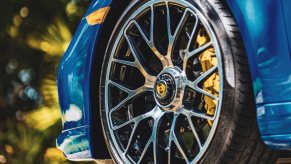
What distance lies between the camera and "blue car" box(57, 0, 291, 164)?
237 centimetres

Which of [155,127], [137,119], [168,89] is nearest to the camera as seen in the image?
[168,89]

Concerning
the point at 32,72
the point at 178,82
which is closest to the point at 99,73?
the point at 178,82

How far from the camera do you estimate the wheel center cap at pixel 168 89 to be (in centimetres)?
273

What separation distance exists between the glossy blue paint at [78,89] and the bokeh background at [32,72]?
5354 mm

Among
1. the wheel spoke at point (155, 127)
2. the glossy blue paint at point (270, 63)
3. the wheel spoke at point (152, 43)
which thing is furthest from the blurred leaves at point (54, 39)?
the glossy blue paint at point (270, 63)

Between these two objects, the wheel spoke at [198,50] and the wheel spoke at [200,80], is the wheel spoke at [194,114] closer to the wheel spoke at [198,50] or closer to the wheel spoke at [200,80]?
the wheel spoke at [200,80]

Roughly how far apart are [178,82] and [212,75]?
0.54 feet

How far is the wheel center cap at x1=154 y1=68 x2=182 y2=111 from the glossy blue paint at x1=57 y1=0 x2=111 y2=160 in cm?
53

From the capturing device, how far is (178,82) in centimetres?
272

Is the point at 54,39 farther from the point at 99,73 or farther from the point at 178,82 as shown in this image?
the point at 178,82

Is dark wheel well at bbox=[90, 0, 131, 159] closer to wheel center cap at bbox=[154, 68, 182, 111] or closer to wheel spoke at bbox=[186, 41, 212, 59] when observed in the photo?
wheel center cap at bbox=[154, 68, 182, 111]

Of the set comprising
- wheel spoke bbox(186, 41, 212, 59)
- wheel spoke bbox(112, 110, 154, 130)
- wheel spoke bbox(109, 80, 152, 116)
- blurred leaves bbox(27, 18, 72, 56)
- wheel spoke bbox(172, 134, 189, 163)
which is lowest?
wheel spoke bbox(172, 134, 189, 163)

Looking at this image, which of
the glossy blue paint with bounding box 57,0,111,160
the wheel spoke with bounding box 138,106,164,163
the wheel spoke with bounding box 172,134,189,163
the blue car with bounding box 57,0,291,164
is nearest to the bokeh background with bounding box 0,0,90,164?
the glossy blue paint with bounding box 57,0,111,160

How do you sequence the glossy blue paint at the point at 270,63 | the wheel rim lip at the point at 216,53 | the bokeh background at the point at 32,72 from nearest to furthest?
the glossy blue paint at the point at 270,63 < the wheel rim lip at the point at 216,53 < the bokeh background at the point at 32,72
